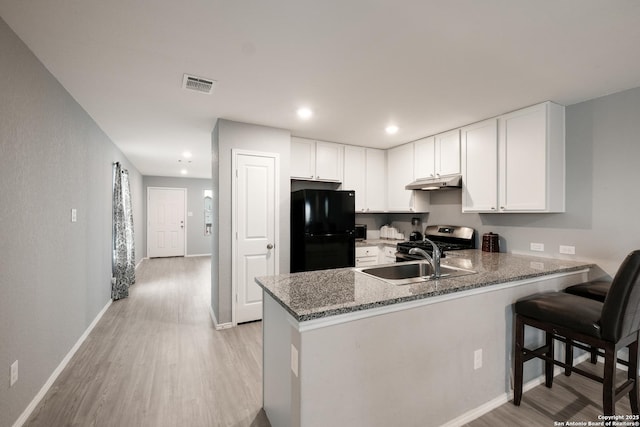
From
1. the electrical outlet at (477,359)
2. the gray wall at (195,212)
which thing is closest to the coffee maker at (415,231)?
the electrical outlet at (477,359)

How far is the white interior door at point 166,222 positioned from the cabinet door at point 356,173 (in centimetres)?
618

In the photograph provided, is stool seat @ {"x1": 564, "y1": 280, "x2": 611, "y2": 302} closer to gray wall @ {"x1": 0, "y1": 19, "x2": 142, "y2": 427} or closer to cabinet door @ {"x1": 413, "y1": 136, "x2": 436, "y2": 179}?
cabinet door @ {"x1": 413, "y1": 136, "x2": 436, "y2": 179}

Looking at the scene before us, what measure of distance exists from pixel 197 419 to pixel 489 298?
211 cm

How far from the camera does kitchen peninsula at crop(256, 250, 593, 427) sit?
4.49 feet

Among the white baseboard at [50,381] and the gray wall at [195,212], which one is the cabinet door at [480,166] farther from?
the gray wall at [195,212]

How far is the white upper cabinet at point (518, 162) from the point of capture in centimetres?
278

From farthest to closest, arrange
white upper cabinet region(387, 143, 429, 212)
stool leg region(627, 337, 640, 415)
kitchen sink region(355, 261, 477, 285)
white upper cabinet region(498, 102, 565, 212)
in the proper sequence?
1. white upper cabinet region(387, 143, 429, 212)
2. white upper cabinet region(498, 102, 565, 212)
3. kitchen sink region(355, 261, 477, 285)
4. stool leg region(627, 337, 640, 415)

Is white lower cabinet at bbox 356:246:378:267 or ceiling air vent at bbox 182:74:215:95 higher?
ceiling air vent at bbox 182:74:215:95

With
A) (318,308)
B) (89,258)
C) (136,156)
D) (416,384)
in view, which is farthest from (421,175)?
(136,156)

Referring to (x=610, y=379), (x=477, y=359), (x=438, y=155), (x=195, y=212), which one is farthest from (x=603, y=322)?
(x=195, y=212)

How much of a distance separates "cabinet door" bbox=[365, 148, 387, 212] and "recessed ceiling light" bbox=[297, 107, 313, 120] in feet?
5.55

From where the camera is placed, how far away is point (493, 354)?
199 cm

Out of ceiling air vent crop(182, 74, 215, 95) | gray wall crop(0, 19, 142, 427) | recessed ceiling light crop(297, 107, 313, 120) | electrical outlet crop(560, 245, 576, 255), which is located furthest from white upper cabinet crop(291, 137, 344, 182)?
electrical outlet crop(560, 245, 576, 255)

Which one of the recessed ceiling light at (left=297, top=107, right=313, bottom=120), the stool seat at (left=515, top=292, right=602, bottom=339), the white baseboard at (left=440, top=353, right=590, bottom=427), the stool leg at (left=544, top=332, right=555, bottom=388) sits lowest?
the white baseboard at (left=440, top=353, right=590, bottom=427)
